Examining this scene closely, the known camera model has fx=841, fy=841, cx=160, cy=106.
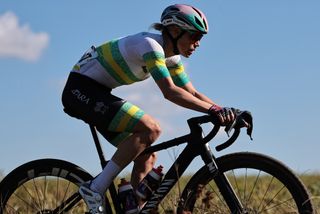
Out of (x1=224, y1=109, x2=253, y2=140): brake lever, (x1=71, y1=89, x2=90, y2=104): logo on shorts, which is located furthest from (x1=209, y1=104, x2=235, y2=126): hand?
(x1=71, y1=89, x2=90, y2=104): logo on shorts

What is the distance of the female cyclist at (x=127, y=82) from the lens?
710 cm

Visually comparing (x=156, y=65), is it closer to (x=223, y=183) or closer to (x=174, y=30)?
(x=174, y=30)

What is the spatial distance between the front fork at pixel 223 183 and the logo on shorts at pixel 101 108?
0.92 m

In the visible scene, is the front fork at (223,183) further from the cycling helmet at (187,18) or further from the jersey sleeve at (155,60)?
the cycling helmet at (187,18)

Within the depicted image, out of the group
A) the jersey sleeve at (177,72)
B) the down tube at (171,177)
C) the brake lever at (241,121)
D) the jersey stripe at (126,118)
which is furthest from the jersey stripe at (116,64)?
the brake lever at (241,121)

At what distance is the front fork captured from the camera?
22.9 feet

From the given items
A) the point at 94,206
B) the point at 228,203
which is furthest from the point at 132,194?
the point at 228,203

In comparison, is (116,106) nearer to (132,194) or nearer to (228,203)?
(132,194)

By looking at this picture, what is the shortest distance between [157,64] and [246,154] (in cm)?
105

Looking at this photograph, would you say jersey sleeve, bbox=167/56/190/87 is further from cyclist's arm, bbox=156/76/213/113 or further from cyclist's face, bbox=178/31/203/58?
cyclist's arm, bbox=156/76/213/113

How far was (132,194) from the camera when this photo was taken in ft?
24.3

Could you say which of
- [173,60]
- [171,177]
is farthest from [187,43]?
[171,177]

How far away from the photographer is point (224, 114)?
22.4 ft

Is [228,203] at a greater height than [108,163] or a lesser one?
lesser
